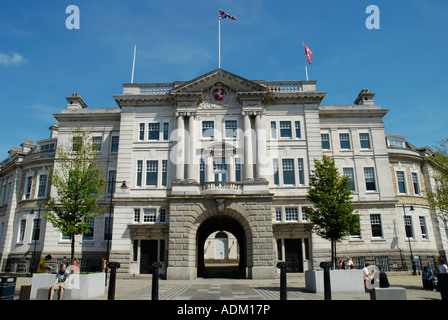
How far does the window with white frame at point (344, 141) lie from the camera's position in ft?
115

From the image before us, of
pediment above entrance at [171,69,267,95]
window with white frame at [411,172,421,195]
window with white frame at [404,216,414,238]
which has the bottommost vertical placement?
window with white frame at [404,216,414,238]

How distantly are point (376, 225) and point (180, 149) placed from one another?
2083cm

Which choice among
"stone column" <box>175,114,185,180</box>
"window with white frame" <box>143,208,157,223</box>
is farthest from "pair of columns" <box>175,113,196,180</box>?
"window with white frame" <box>143,208,157,223</box>

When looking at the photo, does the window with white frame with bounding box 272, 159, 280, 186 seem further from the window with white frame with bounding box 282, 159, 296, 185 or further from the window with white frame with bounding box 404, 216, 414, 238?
the window with white frame with bounding box 404, 216, 414, 238

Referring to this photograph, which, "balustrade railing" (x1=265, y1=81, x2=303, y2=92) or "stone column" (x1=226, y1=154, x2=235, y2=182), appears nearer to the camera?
"stone column" (x1=226, y1=154, x2=235, y2=182)

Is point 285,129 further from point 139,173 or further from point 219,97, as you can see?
point 139,173

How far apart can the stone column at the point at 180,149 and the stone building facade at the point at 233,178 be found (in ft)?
0.32

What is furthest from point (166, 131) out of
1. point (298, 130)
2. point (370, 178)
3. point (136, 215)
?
point (370, 178)

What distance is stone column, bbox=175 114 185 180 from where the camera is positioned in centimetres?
3123

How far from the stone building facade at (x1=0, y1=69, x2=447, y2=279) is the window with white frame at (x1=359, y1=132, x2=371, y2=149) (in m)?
0.11

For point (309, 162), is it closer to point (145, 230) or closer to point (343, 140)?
point (343, 140)

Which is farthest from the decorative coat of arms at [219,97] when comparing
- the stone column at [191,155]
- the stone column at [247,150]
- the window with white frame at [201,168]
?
the window with white frame at [201,168]

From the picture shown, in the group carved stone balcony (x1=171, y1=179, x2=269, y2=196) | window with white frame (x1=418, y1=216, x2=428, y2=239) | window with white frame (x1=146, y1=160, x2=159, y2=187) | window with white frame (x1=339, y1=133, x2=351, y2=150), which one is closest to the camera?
carved stone balcony (x1=171, y1=179, x2=269, y2=196)

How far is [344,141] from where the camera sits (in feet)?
116
